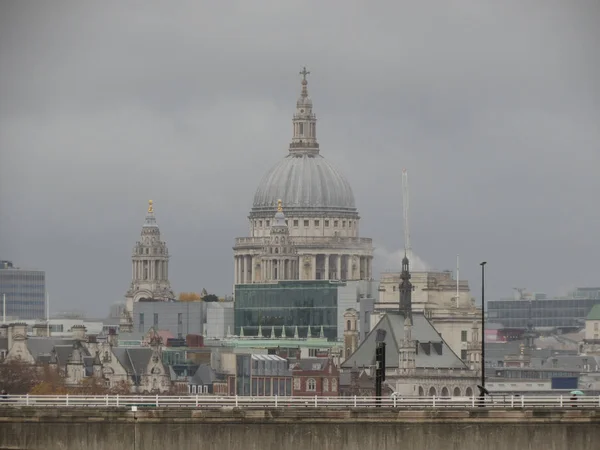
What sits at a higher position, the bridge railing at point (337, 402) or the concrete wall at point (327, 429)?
the bridge railing at point (337, 402)

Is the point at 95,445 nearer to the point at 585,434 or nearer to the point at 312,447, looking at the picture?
the point at 312,447

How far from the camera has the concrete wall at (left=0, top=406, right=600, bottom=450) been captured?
113688 millimetres

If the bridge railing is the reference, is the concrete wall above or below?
below

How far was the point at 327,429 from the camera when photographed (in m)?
114

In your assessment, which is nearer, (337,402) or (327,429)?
(327,429)

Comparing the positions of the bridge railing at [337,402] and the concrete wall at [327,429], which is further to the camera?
the bridge railing at [337,402]

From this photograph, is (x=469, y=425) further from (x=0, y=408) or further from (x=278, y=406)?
(x=0, y=408)

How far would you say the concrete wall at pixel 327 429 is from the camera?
4476 inches

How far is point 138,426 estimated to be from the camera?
11388 cm

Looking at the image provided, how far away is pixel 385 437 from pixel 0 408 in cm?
1332

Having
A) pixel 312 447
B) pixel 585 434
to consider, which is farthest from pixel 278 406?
pixel 585 434

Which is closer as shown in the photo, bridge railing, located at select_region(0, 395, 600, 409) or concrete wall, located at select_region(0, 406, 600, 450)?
concrete wall, located at select_region(0, 406, 600, 450)

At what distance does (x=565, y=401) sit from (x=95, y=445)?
16.1 m

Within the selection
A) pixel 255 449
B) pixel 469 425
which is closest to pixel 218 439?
pixel 255 449
